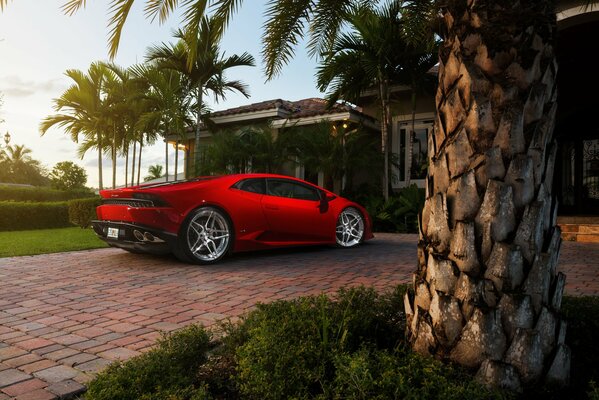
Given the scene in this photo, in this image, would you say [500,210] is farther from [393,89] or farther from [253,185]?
[393,89]

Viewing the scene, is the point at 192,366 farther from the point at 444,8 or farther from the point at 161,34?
the point at 161,34

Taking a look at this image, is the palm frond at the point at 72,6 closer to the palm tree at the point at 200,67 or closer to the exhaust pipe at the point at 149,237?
the exhaust pipe at the point at 149,237

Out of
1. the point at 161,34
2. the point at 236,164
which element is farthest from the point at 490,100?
the point at 236,164

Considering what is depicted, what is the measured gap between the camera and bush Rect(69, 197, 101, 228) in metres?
12.1

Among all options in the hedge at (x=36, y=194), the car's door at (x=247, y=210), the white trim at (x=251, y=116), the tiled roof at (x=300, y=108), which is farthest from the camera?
the hedge at (x=36, y=194)

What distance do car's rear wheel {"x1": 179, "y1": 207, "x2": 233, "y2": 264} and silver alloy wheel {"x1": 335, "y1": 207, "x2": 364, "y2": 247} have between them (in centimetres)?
241

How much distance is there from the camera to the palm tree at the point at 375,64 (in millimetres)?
10797

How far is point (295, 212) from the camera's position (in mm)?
7023

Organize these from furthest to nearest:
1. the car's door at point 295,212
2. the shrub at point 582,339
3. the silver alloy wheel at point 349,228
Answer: the silver alloy wheel at point 349,228 → the car's door at point 295,212 → the shrub at point 582,339

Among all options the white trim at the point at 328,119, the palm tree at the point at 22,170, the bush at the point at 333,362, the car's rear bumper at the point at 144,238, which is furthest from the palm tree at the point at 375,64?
the palm tree at the point at 22,170

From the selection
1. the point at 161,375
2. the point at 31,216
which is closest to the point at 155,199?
the point at 161,375

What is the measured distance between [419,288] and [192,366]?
1255 millimetres

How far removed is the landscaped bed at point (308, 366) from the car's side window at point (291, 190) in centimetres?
424

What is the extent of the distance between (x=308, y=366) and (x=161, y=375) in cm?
71
